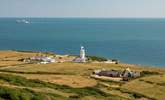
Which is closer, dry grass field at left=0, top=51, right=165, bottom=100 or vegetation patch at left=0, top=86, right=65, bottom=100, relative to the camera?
vegetation patch at left=0, top=86, right=65, bottom=100

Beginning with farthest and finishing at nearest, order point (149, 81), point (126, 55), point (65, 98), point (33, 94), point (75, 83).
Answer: point (126, 55)
point (149, 81)
point (75, 83)
point (65, 98)
point (33, 94)

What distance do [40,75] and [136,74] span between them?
51.8 feet

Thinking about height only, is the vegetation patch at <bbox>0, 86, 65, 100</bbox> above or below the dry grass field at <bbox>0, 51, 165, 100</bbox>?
above

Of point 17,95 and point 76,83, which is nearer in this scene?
point 17,95

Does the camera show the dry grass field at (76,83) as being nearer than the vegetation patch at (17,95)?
No

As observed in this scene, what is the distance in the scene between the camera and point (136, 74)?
73.0 m

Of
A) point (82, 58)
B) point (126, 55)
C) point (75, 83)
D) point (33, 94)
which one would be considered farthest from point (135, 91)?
point (126, 55)

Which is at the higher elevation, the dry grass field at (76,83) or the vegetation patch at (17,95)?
the vegetation patch at (17,95)

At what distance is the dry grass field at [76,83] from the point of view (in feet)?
159

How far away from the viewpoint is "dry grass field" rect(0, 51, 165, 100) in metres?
48.5

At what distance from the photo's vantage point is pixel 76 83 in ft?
204

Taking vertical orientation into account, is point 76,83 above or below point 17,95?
below

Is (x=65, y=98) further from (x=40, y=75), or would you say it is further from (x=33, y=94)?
(x=40, y=75)

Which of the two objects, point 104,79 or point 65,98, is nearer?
point 65,98
